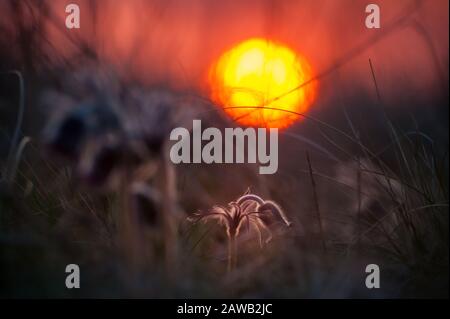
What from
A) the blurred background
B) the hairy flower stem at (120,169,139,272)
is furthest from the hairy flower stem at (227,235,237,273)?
the hairy flower stem at (120,169,139,272)

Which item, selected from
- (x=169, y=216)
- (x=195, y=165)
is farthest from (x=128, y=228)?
(x=195, y=165)

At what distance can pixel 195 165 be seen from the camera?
9.02 ft

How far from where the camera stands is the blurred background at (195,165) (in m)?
2.67

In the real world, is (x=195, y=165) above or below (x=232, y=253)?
above

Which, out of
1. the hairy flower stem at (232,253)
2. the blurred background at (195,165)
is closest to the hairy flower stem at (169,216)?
the blurred background at (195,165)

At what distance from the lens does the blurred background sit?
267 cm

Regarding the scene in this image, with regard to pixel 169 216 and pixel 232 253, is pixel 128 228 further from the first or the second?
pixel 232 253

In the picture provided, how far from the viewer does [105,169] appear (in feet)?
8.75
